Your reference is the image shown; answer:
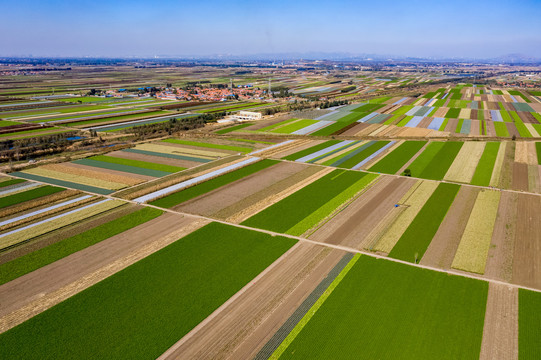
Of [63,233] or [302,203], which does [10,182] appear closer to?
[63,233]

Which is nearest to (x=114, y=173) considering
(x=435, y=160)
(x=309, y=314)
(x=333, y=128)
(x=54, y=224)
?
(x=54, y=224)

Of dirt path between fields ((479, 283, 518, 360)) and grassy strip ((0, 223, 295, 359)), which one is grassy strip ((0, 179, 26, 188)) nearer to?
grassy strip ((0, 223, 295, 359))

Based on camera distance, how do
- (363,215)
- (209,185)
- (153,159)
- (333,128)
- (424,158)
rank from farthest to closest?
1. (333,128)
2. (424,158)
3. (153,159)
4. (209,185)
5. (363,215)

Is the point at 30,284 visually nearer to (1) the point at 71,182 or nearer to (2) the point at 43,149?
(1) the point at 71,182

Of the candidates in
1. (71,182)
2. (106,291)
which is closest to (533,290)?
(106,291)

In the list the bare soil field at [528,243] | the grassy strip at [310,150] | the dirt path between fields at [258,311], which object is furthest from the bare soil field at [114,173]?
the bare soil field at [528,243]
